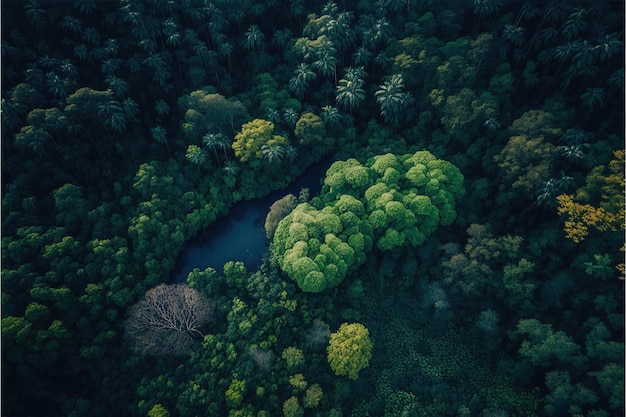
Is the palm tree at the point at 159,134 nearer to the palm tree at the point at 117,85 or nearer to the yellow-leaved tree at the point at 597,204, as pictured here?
the palm tree at the point at 117,85

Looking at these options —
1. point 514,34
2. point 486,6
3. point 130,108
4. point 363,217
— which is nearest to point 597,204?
point 363,217

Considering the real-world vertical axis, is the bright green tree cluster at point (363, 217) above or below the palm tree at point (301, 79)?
below

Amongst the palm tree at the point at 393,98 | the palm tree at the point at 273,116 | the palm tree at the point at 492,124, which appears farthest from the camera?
the palm tree at the point at 273,116

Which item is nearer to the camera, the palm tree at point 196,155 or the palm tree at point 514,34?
the palm tree at point 196,155

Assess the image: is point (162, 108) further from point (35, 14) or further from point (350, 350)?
point (350, 350)

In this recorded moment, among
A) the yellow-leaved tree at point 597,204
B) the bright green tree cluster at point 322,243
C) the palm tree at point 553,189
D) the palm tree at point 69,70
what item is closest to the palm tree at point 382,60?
the bright green tree cluster at point 322,243

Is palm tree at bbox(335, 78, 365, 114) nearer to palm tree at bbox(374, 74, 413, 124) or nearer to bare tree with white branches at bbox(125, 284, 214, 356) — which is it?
palm tree at bbox(374, 74, 413, 124)

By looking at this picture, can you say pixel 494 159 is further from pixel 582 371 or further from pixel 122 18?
pixel 122 18

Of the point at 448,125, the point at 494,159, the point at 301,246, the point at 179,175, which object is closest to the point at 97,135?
the point at 179,175
